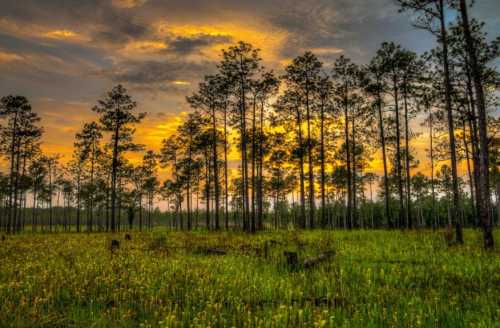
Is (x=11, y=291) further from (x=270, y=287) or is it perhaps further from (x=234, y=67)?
(x=234, y=67)

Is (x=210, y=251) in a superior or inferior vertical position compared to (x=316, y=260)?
inferior

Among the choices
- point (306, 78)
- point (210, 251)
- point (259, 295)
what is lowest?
point (210, 251)

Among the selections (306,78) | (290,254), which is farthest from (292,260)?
(306,78)

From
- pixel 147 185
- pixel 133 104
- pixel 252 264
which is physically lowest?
pixel 252 264

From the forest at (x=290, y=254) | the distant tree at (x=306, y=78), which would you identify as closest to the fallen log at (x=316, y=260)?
the forest at (x=290, y=254)

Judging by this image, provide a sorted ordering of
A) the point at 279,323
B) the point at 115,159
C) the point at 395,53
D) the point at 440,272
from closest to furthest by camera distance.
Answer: the point at 279,323 < the point at 440,272 < the point at 395,53 < the point at 115,159

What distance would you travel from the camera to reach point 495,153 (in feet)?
99.1

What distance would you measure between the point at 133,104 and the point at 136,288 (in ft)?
118

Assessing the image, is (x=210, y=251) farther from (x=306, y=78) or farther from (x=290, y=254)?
(x=306, y=78)

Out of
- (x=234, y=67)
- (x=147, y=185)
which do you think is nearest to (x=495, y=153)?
(x=234, y=67)

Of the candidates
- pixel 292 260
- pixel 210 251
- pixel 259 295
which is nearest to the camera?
pixel 259 295

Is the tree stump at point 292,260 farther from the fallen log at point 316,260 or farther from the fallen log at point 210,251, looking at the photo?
the fallen log at point 210,251

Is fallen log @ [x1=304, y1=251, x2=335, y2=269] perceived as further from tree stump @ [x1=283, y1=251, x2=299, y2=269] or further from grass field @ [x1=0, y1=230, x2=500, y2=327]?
tree stump @ [x1=283, y1=251, x2=299, y2=269]

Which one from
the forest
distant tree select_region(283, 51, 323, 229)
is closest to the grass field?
the forest
